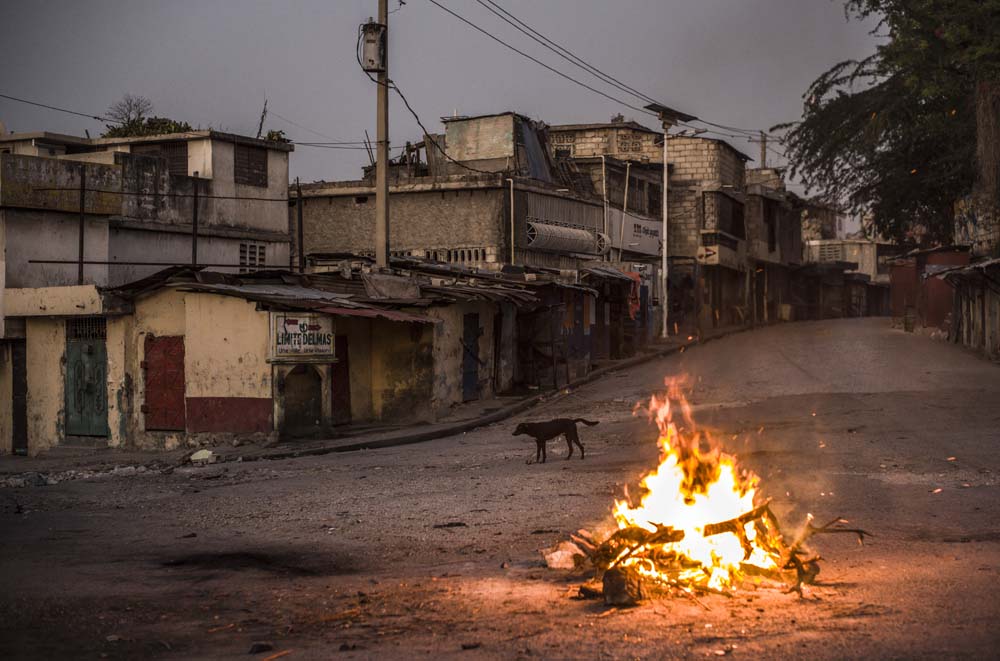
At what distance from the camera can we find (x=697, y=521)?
745 cm

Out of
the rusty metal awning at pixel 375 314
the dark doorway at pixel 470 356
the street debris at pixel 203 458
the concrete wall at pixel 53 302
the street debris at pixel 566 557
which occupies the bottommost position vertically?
the street debris at pixel 203 458

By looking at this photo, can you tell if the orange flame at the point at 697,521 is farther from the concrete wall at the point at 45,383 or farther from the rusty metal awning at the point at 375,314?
the concrete wall at the point at 45,383

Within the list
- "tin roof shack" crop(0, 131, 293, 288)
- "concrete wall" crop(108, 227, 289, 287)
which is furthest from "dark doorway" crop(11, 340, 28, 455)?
"concrete wall" crop(108, 227, 289, 287)

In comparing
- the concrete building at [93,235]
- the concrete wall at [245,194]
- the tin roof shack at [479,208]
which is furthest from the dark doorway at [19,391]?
the tin roof shack at [479,208]

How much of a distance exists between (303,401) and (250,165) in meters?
14.9

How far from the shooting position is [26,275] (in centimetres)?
2539

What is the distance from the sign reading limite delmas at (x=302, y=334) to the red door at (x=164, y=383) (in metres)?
2.45

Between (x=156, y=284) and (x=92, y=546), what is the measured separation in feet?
36.4

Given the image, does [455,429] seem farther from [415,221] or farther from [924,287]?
[924,287]

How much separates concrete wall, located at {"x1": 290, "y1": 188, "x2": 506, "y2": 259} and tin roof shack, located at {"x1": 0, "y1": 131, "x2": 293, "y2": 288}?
559cm

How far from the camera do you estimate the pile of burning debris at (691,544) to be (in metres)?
6.88

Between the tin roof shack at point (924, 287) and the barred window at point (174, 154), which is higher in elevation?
the barred window at point (174, 154)

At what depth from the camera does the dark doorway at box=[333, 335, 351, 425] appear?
2191cm

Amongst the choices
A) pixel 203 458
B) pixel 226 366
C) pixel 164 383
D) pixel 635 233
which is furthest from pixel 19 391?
pixel 635 233
